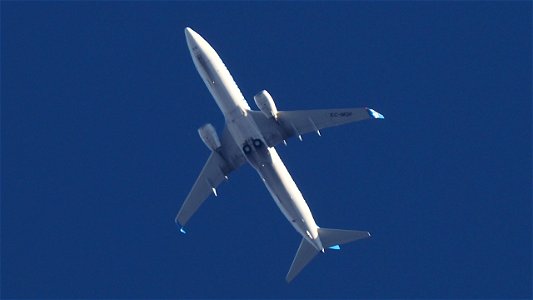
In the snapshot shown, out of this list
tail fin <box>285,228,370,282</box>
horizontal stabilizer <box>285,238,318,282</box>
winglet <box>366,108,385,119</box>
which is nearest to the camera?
winglet <box>366,108,385,119</box>

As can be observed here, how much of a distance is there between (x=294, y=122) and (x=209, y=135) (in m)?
7.65

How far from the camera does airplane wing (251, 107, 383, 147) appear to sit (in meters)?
93.4

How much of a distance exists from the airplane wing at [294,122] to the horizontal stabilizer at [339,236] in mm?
9021

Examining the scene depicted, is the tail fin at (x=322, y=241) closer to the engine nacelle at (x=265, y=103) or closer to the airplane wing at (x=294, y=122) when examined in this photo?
the airplane wing at (x=294, y=122)

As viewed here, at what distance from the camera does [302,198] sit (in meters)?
94.6

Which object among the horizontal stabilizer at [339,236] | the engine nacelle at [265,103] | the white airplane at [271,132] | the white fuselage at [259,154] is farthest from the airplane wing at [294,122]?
the horizontal stabilizer at [339,236]

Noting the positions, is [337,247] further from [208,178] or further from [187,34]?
[187,34]

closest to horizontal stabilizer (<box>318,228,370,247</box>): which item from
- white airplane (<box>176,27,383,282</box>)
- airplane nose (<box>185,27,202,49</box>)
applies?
white airplane (<box>176,27,383,282</box>)

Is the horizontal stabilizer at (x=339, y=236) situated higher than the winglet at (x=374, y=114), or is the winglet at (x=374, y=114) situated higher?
the winglet at (x=374, y=114)

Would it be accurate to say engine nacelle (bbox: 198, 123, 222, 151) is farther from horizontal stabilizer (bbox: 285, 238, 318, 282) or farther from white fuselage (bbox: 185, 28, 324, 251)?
horizontal stabilizer (bbox: 285, 238, 318, 282)

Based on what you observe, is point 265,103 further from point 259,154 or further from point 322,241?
point 322,241

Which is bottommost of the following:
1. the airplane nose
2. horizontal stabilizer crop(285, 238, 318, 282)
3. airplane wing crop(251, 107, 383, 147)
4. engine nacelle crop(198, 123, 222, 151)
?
horizontal stabilizer crop(285, 238, 318, 282)

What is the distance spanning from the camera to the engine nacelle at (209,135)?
313ft

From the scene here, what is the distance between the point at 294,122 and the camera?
93.9 metres
